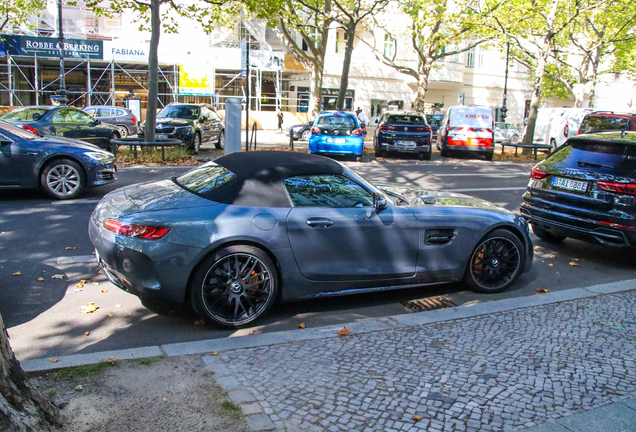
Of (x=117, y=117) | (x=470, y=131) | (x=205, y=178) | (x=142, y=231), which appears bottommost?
(x=142, y=231)

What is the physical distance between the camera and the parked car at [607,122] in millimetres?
18594

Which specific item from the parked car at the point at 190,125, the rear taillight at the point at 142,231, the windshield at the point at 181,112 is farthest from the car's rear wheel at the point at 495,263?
the windshield at the point at 181,112

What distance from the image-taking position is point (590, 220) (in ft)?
23.0

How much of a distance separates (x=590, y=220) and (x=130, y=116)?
69.0 feet

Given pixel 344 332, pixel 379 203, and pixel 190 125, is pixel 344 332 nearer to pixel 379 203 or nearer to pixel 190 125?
pixel 379 203

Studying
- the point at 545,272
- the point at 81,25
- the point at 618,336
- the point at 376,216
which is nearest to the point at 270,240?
the point at 376,216

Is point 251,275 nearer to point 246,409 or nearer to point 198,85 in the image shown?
point 246,409

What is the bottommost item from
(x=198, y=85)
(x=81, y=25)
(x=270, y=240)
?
(x=270, y=240)

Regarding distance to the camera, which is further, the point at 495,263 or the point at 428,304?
the point at 495,263

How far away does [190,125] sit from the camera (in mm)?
18609

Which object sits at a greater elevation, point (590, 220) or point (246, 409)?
point (590, 220)

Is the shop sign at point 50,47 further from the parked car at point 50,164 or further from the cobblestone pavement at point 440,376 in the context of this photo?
the cobblestone pavement at point 440,376

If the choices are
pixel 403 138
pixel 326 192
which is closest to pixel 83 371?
pixel 326 192

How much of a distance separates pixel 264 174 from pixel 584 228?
426 cm
